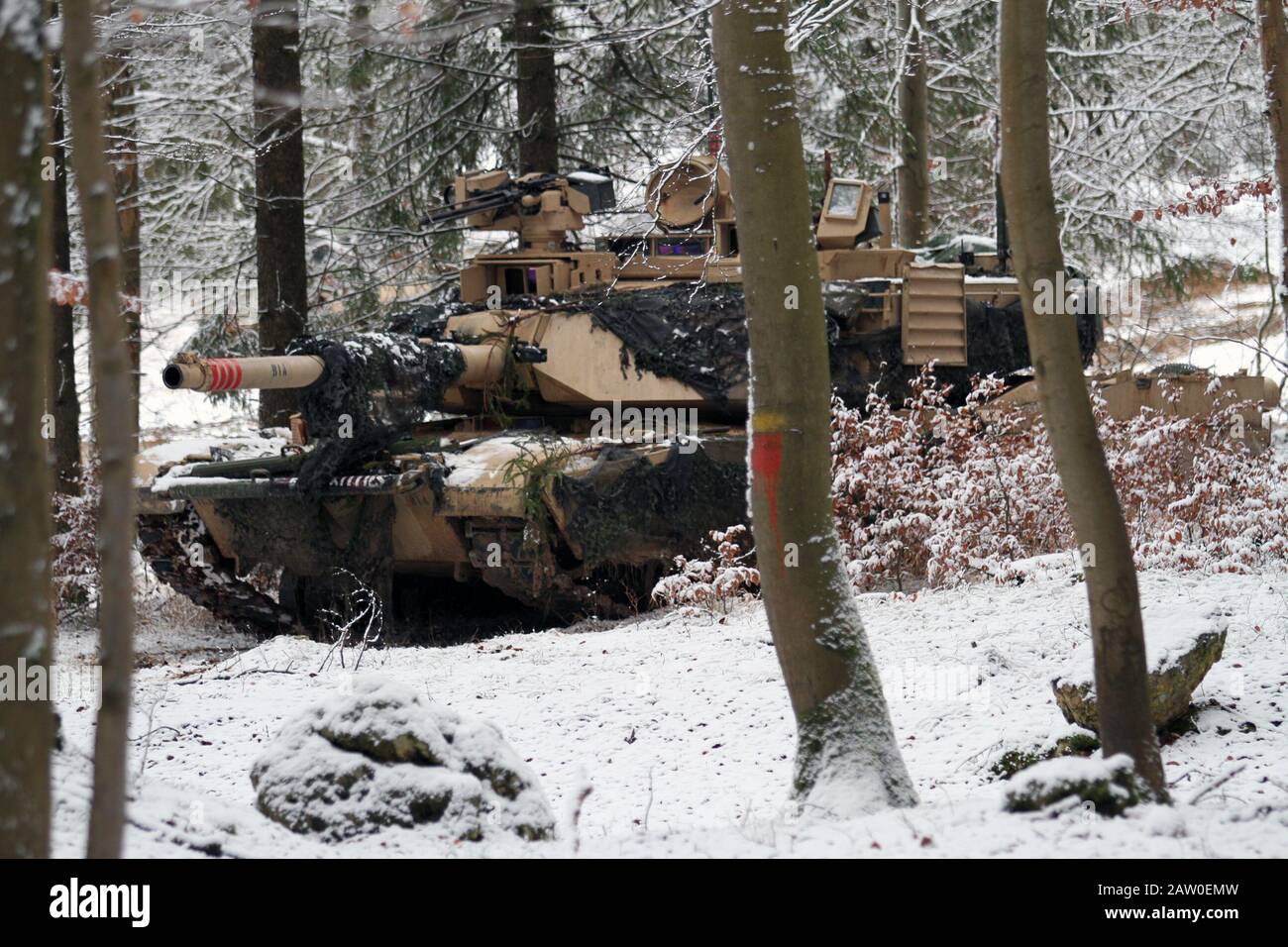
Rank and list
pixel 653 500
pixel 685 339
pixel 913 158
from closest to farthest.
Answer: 1. pixel 653 500
2. pixel 685 339
3. pixel 913 158

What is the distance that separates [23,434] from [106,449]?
148mm

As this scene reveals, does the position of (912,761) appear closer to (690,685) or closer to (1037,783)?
(690,685)

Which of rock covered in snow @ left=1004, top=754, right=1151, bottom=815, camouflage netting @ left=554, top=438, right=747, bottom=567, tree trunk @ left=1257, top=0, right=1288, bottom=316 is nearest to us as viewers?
rock covered in snow @ left=1004, top=754, right=1151, bottom=815

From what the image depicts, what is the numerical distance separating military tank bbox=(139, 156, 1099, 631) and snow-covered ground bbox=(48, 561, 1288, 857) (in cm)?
79

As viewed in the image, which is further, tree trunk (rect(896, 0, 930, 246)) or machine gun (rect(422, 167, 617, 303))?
tree trunk (rect(896, 0, 930, 246))

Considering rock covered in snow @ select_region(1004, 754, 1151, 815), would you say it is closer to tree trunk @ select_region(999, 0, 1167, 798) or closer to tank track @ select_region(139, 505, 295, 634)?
tree trunk @ select_region(999, 0, 1167, 798)

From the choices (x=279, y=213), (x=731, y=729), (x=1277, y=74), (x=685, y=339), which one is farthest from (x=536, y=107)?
(x=731, y=729)

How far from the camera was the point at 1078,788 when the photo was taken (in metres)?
3.92

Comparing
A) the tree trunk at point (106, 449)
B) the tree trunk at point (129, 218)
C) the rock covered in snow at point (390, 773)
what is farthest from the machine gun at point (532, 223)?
the tree trunk at point (106, 449)

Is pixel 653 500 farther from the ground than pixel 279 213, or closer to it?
closer to it

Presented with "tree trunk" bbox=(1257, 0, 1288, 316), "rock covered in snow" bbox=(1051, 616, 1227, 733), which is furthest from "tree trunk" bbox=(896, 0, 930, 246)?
"rock covered in snow" bbox=(1051, 616, 1227, 733)

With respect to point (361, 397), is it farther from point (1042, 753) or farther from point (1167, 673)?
point (1167, 673)

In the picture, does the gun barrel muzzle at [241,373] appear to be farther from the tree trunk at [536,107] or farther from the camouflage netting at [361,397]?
the tree trunk at [536,107]

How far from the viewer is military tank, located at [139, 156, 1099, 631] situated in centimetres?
945
